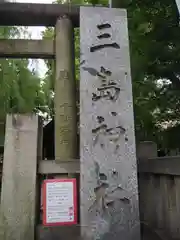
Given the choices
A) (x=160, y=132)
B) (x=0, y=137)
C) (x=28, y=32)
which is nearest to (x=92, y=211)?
(x=160, y=132)

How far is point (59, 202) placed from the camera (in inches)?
142

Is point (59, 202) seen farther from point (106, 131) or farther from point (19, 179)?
point (106, 131)

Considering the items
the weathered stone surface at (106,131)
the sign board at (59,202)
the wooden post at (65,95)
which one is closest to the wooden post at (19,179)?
the sign board at (59,202)

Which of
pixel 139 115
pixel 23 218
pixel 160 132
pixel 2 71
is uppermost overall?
pixel 2 71

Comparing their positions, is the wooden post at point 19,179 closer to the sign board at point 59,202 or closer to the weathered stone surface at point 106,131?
the sign board at point 59,202

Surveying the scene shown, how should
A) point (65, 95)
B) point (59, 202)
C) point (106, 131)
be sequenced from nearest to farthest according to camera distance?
point (59, 202) → point (106, 131) → point (65, 95)

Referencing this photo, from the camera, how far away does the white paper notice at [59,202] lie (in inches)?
140

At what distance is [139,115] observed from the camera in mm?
5715

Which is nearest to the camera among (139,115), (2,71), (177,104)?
(177,104)

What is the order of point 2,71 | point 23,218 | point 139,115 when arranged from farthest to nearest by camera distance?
point 2,71, point 139,115, point 23,218

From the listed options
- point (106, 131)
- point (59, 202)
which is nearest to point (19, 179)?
point (59, 202)

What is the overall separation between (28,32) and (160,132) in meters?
5.96

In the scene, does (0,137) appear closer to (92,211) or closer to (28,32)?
(28,32)

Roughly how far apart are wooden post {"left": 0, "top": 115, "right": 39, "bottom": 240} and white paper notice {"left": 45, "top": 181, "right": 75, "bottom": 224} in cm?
22
